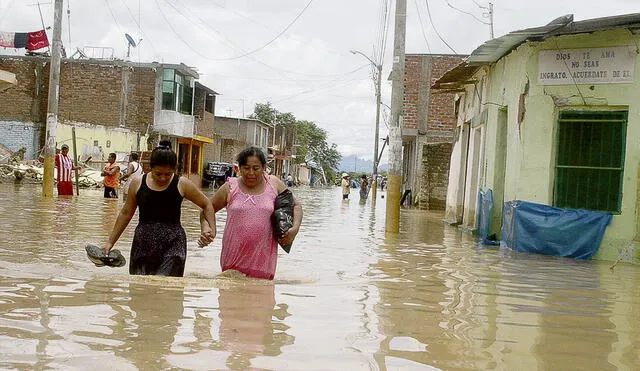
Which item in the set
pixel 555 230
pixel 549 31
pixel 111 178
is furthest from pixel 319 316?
pixel 111 178

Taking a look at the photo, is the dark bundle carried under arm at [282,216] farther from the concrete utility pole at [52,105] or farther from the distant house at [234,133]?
the distant house at [234,133]

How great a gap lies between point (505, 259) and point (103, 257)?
6.44m

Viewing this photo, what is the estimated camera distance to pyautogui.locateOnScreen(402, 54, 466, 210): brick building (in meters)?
29.8

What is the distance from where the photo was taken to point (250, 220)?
6.67 metres

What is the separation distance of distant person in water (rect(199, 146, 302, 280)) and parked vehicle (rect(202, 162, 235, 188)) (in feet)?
134

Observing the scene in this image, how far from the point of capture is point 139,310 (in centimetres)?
541

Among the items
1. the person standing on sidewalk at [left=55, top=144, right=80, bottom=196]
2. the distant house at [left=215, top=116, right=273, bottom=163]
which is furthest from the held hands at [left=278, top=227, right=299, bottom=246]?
the distant house at [left=215, top=116, right=273, bottom=163]

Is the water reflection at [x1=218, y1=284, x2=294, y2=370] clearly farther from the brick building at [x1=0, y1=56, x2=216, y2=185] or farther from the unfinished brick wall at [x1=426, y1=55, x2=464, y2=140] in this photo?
the brick building at [x1=0, y1=56, x2=216, y2=185]

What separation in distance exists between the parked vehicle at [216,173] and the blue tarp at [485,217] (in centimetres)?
3227

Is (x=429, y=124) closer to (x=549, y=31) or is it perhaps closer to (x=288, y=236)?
(x=549, y=31)

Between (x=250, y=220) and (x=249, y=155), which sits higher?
(x=249, y=155)

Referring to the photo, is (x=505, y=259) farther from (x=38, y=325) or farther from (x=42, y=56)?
(x=42, y=56)

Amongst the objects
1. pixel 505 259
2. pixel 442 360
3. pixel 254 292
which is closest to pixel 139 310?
pixel 254 292

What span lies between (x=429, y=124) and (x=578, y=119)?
1833 cm
